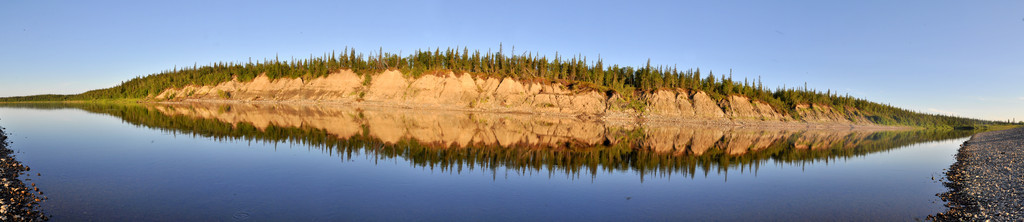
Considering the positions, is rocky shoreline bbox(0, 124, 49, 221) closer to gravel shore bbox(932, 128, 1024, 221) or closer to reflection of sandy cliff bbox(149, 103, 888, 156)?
reflection of sandy cliff bbox(149, 103, 888, 156)

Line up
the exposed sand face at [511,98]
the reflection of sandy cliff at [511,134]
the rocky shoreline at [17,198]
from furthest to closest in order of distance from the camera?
the exposed sand face at [511,98], the reflection of sandy cliff at [511,134], the rocky shoreline at [17,198]

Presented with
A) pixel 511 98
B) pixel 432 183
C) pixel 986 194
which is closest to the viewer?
pixel 432 183

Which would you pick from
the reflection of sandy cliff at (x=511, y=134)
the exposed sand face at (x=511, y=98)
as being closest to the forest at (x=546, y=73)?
the exposed sand face at (x=511, y=98)

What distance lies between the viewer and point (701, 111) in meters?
105

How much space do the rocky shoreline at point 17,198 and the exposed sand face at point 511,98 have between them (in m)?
83.2

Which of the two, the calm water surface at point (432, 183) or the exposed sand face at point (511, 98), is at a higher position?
the exposed sand face at point (511, 98)

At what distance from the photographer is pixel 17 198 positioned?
40.2 feet

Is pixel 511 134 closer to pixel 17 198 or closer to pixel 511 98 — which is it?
pixel 17 198

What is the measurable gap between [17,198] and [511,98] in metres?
91.3

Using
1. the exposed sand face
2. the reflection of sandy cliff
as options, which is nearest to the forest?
the exposed sand face

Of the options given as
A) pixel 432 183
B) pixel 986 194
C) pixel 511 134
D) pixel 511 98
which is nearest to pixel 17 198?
pixel 432 183

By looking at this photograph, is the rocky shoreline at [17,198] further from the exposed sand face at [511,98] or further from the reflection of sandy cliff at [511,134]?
the exposed sand face at [511,98]

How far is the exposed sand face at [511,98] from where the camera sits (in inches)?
3957

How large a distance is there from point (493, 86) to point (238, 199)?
310 ft
